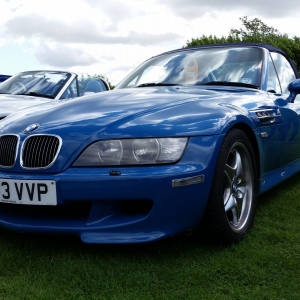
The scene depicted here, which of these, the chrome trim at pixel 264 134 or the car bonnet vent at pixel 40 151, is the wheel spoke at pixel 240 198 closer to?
the chrome trim at pixel 264 134

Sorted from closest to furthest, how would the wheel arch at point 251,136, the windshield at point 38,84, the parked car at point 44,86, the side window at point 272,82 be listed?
the wheel arch at point 251,136, the side window at point 272,82, the parked car at point 44,86, the windshield at point 38,84

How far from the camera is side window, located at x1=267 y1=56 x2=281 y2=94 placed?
13.1ft

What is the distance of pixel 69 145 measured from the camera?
8.45 ft

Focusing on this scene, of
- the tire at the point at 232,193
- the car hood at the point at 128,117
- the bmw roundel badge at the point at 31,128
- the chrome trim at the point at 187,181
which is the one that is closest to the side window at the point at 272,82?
the car hood at the point at 128,117

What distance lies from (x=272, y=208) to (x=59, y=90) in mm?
3671

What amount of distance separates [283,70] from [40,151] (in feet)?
9.13

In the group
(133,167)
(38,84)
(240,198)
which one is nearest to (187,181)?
(133,167)

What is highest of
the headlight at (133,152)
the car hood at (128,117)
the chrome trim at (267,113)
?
the car hood at (128,117)

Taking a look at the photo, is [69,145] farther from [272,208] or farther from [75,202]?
[272,208]

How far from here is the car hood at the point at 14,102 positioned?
524 centimetres

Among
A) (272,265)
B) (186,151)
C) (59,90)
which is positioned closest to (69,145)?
(186,151)

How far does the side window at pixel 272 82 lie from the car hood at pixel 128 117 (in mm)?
773

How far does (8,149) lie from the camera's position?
2.79 meters

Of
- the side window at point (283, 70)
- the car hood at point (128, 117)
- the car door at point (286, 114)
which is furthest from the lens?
the side window at point (283, 70)
